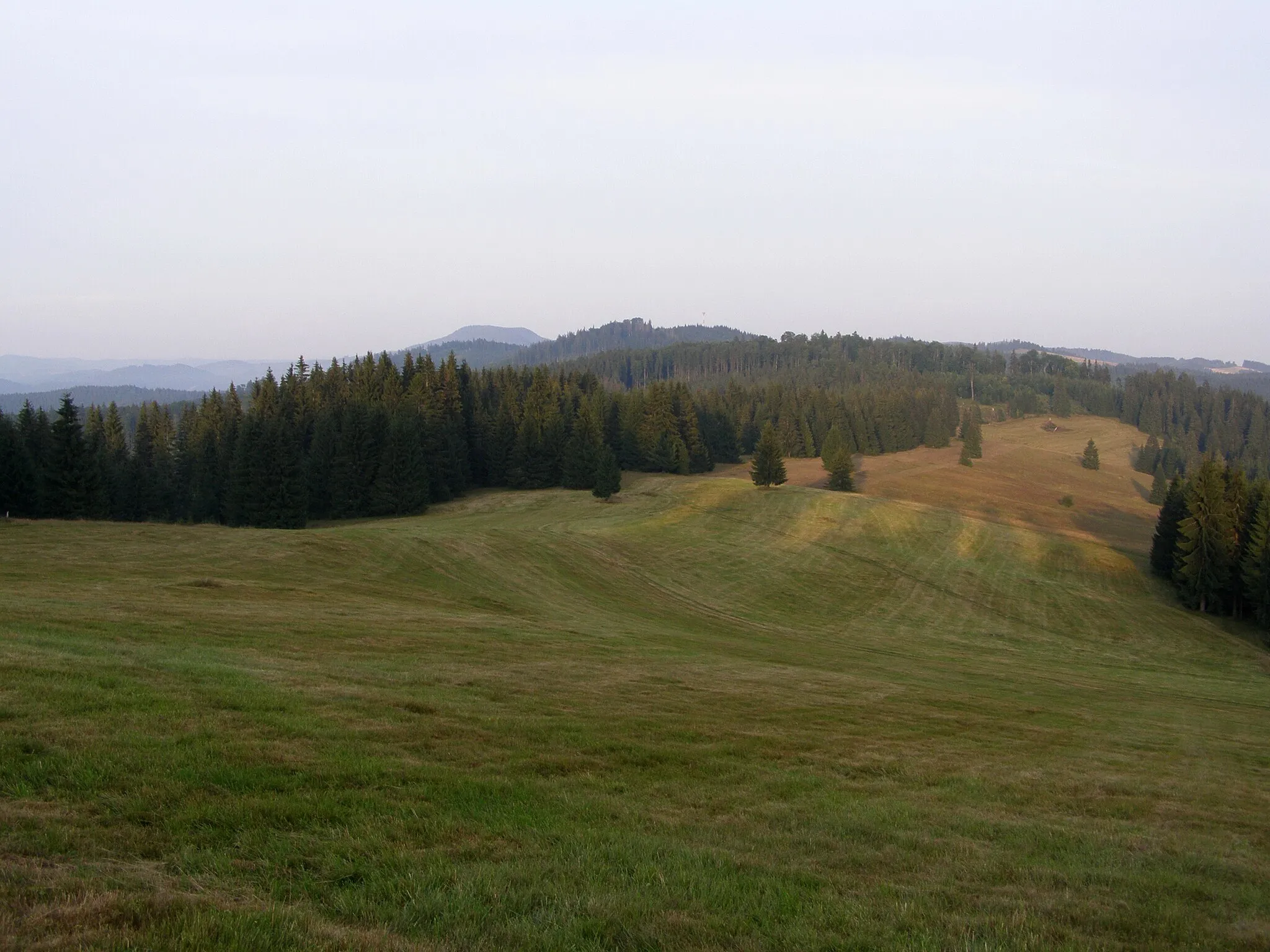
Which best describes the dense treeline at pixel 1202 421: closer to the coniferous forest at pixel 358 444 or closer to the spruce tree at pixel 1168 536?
the coniferous forest at pixel 358 444

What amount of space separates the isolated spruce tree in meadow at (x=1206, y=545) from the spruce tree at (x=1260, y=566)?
61.3 inches

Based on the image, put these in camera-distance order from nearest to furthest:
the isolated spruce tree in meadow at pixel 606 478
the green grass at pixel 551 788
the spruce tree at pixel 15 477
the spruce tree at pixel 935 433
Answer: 1. the green grass at pixel 551 788
2. the spruce tree at pixel 15 477
3. the isolated spruce tree in meadow at pixel 606 478
4. the spruce tree at pixel 935 433

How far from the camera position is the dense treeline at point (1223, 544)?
5172 cm

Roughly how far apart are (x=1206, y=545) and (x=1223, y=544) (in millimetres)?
1005

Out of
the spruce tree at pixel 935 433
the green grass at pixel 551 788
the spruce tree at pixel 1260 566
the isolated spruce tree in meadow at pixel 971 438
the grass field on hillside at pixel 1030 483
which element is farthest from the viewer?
the spruce tree at pixel 935 433

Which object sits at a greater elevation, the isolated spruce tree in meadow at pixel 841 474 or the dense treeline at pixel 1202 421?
the dense treeline at pixel 1202 421

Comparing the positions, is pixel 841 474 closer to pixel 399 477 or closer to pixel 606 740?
pixel 399 477

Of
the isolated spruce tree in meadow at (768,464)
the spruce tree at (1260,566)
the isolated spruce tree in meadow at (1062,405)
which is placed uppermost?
the isolated spruce tree in meadow at (1062,405)

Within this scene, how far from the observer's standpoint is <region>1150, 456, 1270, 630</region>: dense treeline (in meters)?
51.7

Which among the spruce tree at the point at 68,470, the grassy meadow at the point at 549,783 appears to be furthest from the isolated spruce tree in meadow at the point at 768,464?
the spruce tree at the point at 68,470

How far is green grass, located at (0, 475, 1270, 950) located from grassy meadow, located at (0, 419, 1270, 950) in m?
0.05

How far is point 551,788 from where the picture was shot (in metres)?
9.27

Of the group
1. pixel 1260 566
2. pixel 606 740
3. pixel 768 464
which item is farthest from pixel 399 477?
pixel 606 740

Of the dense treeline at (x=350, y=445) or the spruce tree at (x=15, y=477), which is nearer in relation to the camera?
the spruce tree at (x=15, y=477)
